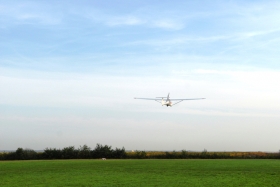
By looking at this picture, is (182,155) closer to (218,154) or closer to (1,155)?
(218,154)

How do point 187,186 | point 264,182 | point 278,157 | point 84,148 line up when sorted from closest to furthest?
point 187,186, point 264,182, point 278,157, point 84,148

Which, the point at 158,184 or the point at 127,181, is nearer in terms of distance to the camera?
the point at 158,184

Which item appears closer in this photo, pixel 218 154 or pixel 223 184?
pixel 223 184

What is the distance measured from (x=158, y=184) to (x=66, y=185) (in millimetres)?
5227

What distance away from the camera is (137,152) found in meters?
76.8

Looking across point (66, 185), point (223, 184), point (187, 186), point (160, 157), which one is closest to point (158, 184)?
point (187, 186)

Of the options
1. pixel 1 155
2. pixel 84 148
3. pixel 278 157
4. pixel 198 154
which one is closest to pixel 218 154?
pixel 198 154

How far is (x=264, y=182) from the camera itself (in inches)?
992

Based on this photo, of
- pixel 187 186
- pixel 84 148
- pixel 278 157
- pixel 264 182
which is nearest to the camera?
pixel 187 186

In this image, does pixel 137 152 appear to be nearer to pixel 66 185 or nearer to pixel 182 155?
pixel 182 155

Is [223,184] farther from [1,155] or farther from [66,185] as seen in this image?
[1,155]

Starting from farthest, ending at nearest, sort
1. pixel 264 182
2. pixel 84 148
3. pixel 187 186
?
pixel 84 148, pixel 264 182, pixel 187 186

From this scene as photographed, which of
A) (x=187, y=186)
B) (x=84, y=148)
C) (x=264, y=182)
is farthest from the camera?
(x=84, y=148)

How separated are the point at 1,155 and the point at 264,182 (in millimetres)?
59559
